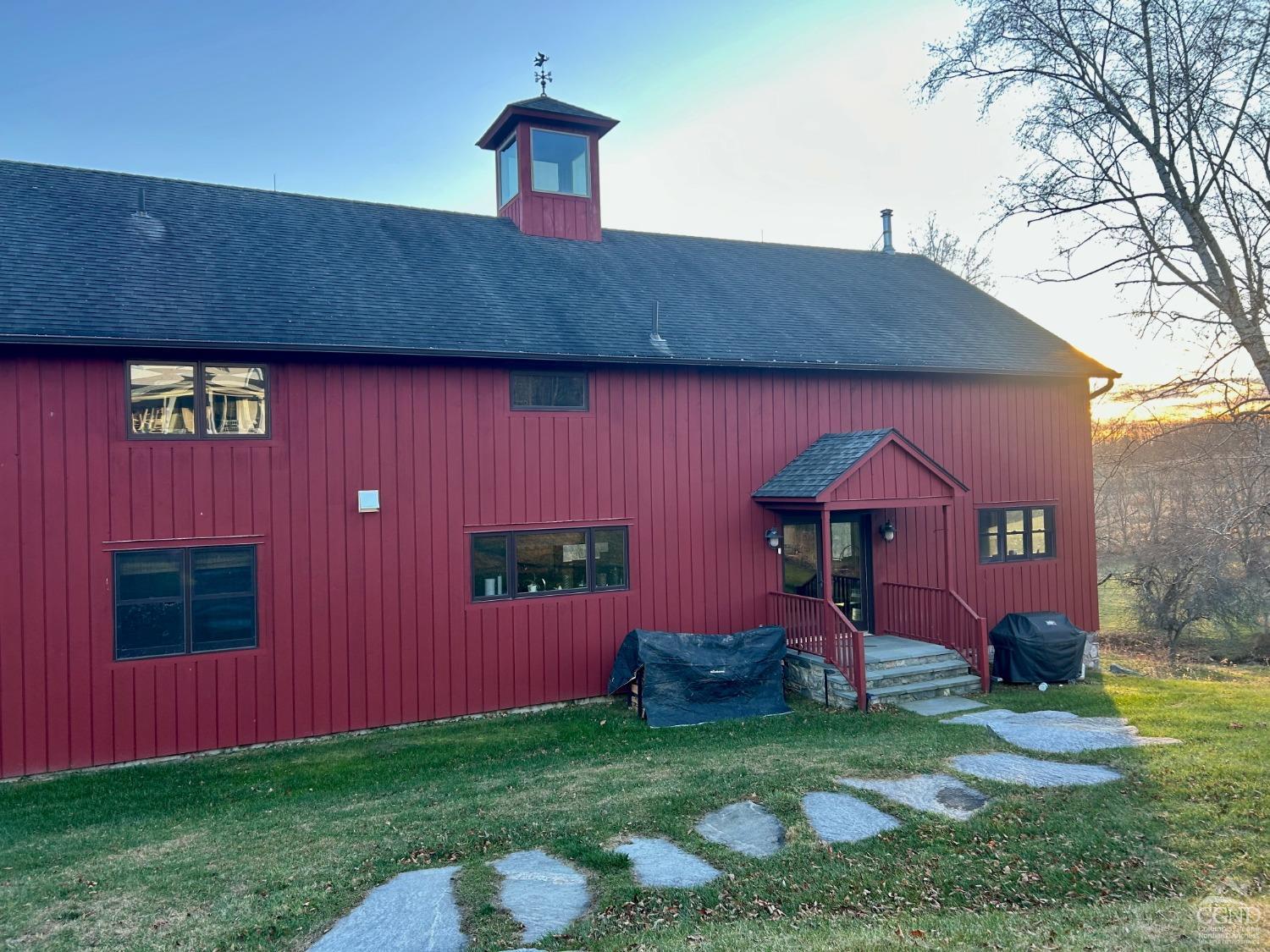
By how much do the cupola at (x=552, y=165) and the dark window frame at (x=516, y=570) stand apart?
5402 mm

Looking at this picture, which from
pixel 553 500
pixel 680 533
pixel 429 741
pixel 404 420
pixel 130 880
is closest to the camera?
pixel 130 880

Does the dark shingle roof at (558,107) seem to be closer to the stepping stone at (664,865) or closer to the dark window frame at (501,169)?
the dark window frame at (501,169)

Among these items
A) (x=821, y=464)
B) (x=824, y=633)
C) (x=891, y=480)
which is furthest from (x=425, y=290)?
(x=824, y=633)

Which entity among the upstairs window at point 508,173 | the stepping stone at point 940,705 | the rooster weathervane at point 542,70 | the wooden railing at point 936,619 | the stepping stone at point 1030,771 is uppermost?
the rooster weathervane at point 542,70

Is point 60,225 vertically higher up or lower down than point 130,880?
higher up

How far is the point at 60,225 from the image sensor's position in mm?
9734

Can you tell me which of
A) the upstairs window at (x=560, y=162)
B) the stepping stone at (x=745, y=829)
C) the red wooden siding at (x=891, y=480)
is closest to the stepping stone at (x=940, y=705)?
the red wooden siding at (x=891, y=480)

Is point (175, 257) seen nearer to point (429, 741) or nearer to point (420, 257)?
point (420, 257)

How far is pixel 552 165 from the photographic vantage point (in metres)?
13.5

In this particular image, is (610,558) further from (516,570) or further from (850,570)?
Result: (850,570)

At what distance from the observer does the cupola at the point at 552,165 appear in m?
13.3

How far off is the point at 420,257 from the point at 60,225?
4092 millimetres

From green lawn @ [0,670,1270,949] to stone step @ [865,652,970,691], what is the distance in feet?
3.82

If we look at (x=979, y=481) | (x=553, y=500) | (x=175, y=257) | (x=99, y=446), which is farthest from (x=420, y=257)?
(x=979, y=481)
